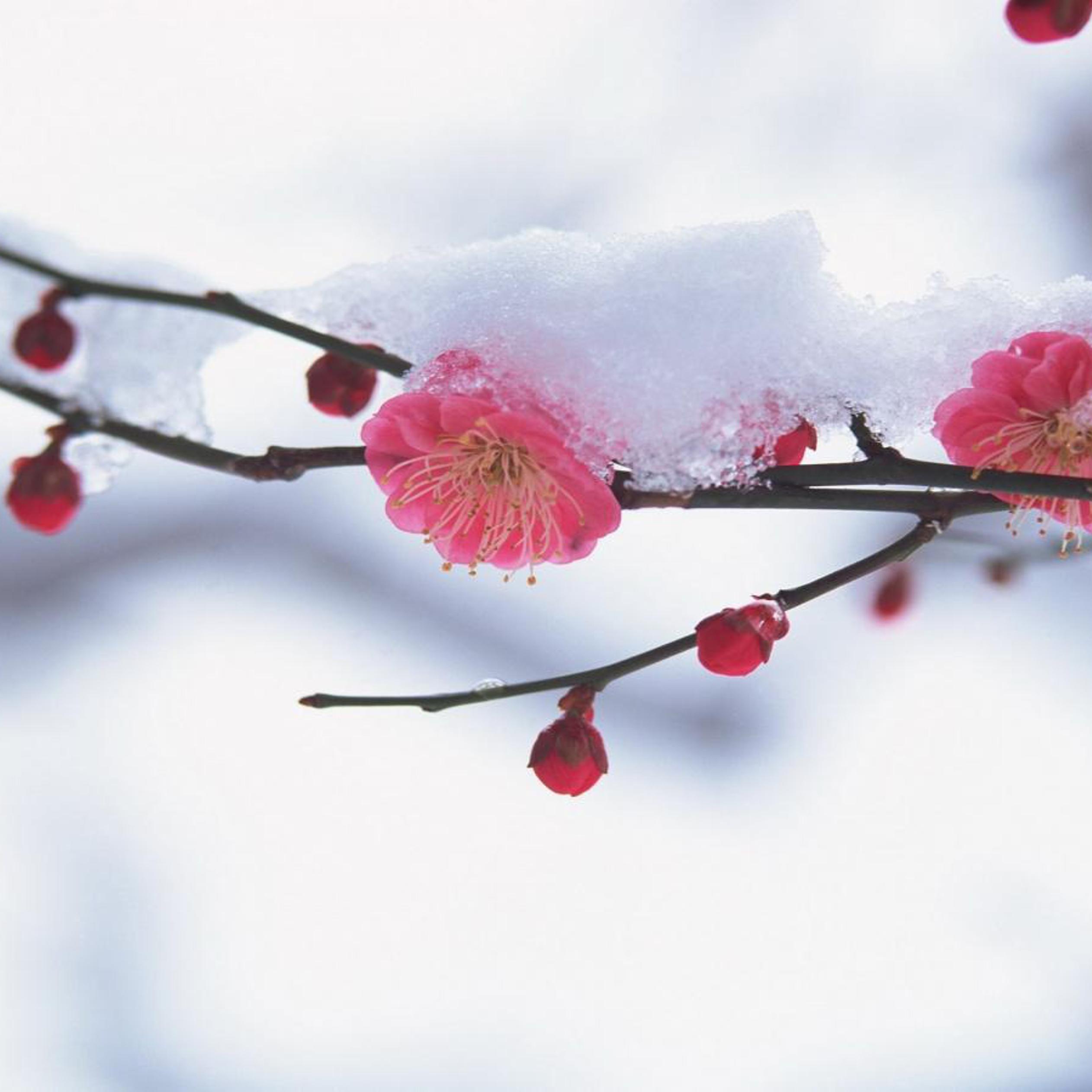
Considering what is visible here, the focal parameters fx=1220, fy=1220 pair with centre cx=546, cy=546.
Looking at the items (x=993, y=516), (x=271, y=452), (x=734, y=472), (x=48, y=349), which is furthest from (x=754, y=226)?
(x=993, y=516)

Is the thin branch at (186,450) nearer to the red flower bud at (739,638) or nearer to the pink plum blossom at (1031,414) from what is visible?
the red flower bud at (739,638)

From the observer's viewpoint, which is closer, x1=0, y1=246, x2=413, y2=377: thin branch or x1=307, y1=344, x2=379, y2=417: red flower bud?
x1=0, y1=246, x2=413, y2=377: thin branch

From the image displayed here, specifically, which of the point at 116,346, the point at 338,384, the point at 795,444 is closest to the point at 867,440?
the point at 795,444

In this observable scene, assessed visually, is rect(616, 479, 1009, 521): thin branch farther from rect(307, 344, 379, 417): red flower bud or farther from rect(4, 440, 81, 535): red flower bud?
rect(4, 440, 81, 535): red flower bud

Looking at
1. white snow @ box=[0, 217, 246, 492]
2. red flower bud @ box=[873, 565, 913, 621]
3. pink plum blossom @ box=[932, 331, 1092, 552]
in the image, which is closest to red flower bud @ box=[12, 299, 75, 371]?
white snow @ box=[0, 217, 246, 492]

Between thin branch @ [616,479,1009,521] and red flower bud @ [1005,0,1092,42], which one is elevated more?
red flower bud @ [1005,0,1092,42]

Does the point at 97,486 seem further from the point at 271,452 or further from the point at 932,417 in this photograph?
the point at 932,417
